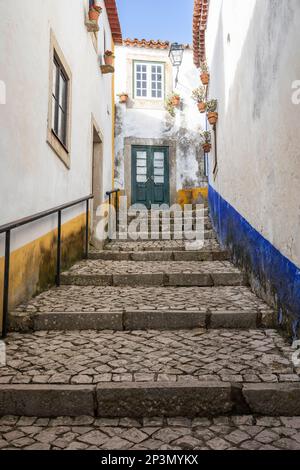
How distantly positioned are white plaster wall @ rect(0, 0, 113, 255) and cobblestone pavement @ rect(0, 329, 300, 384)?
43.5 inches

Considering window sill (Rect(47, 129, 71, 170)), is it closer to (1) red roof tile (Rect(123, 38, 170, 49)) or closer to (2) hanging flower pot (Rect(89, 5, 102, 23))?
(2) hanging flower pot (Rect(89, 5, 102, 23))

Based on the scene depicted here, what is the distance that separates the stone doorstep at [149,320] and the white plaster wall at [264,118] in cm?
77

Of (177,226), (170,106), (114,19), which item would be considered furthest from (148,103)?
(177,226)

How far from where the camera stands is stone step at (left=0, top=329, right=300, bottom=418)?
2.36 meters

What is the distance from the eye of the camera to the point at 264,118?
379 centimetres

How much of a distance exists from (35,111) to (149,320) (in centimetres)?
250

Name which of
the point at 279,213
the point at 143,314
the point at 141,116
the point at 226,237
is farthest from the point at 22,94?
the point at 141,116

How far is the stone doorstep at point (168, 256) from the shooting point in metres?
5.91

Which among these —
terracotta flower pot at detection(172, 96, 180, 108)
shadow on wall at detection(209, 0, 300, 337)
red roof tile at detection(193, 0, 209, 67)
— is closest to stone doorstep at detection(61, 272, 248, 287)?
shadow on wall at detection(209, 0, 300, 337)

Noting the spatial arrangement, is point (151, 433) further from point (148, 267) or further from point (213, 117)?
point (213, 117)

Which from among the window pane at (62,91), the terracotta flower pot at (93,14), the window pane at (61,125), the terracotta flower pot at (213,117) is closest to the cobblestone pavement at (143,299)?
the window pane at (61,125)

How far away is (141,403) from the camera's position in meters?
2.37

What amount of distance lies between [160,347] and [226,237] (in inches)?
133
